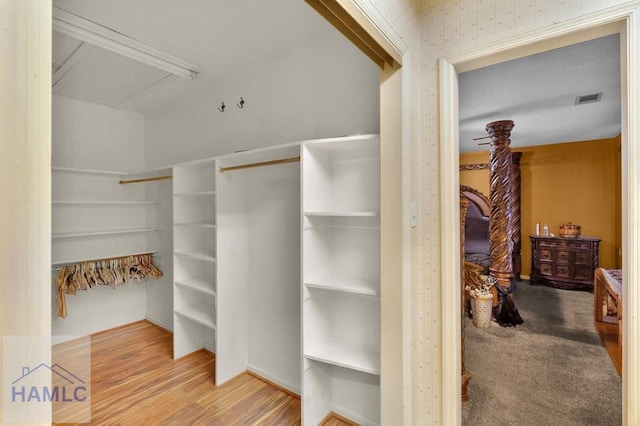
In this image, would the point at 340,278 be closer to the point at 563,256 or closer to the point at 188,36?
the point at 188,36

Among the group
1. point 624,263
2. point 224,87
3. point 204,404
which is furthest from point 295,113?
point 204,404

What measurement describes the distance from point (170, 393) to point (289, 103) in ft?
8.24

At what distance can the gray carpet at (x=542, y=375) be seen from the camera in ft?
6.70

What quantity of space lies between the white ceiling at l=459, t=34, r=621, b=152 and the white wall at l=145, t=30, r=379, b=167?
1.37m

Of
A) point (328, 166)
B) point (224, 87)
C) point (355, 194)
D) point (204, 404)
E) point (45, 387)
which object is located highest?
point (224, 87)

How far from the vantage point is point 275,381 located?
2.44m

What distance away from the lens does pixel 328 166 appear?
6.65ft

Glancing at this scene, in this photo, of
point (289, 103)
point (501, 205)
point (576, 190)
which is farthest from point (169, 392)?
point (576, 190)

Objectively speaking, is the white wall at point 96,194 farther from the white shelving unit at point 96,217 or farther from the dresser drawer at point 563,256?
the dresser drawer at point 563,256

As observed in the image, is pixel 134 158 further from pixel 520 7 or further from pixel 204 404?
pixel 520 7

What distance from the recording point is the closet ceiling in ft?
6.03

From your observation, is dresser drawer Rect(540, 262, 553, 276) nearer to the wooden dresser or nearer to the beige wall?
the wooden dresser

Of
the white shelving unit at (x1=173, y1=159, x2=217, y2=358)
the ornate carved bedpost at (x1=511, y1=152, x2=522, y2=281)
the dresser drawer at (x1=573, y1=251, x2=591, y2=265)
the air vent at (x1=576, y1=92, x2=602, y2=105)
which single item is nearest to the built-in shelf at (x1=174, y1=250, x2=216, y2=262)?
the white shelving unit at (x1=173, y1=159, x2=217, y2=358)

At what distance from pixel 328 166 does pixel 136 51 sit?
181 cm
